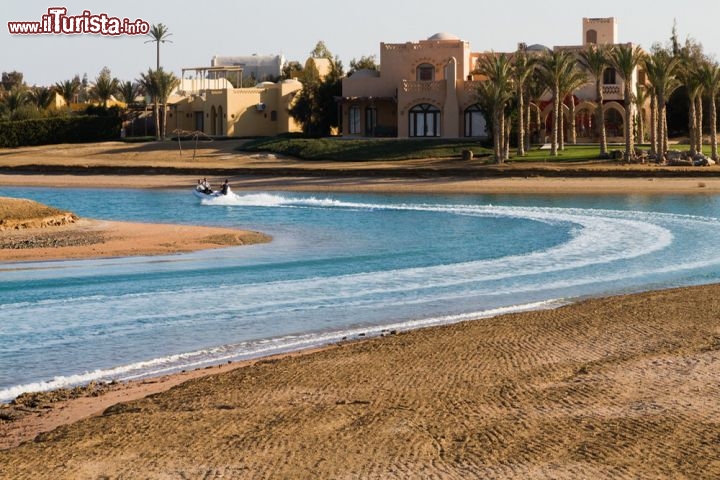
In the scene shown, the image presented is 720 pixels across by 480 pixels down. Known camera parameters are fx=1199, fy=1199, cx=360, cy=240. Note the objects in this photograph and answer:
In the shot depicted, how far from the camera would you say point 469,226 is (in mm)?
42062

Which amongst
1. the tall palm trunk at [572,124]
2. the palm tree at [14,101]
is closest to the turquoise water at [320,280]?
the tall palm trunk at [572,124]

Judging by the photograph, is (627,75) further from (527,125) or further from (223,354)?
(223,354)

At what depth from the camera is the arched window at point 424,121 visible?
238ft

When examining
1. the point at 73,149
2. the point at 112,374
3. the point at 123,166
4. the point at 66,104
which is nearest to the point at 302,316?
the point at 112,374

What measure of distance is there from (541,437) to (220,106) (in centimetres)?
7364

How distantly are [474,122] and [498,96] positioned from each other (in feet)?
41.0

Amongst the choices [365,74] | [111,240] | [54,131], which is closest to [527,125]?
[365,74]

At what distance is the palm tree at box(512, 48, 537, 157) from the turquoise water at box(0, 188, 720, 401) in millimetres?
14380

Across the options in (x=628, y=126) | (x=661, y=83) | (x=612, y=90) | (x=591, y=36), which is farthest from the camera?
(x=591, y=36)

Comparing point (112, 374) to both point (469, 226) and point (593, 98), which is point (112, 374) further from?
point (593, 98)

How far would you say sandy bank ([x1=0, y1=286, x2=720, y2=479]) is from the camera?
35.3ft

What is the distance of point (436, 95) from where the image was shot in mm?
72188

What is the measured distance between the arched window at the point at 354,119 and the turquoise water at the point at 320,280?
29134mm

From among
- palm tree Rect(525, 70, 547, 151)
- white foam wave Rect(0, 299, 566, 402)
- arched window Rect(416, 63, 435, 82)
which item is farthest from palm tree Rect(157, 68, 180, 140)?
white foam wave Rect(0, 299, 566, 402)
